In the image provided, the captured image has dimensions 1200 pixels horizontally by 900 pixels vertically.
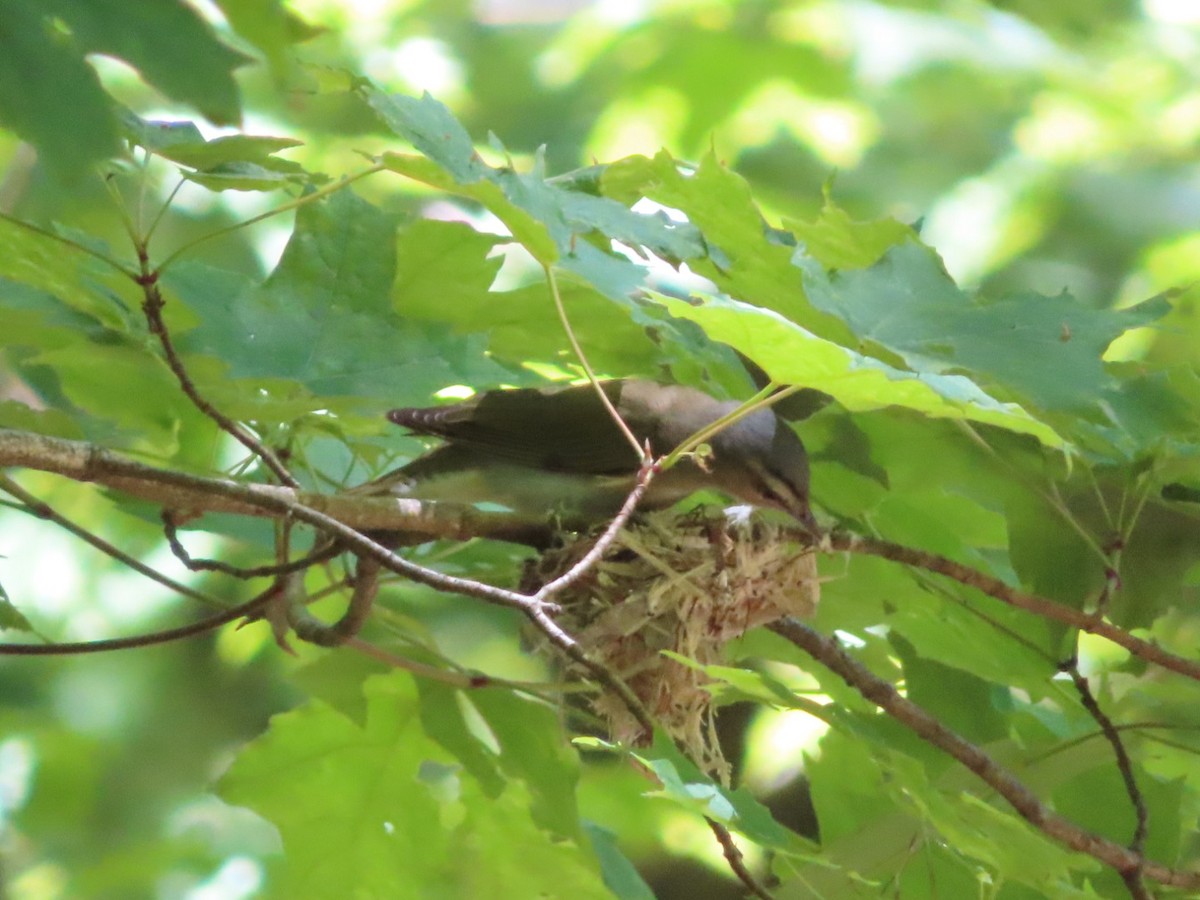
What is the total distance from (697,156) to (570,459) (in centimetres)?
245

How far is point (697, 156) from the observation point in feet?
16.2

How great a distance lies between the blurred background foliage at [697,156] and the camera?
470cm

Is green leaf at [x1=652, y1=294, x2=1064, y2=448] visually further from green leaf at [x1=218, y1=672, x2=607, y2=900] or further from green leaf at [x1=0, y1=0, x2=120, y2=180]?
green leaf at [x1=218, y1=672, x2=607, y2=900]

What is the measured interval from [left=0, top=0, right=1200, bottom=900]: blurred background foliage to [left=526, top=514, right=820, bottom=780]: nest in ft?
6.43

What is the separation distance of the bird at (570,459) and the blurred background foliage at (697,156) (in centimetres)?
152

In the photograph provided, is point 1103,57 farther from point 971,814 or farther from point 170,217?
point 971,814

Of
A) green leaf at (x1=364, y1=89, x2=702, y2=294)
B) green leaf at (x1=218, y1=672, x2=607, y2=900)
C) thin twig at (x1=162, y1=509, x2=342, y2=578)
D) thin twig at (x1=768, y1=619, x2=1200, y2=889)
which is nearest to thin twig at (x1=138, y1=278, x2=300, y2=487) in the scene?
thin twig at (x1=162, y1=509, x2=342, y2=578)

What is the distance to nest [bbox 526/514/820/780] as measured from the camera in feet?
7.38

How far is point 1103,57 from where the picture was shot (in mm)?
5238

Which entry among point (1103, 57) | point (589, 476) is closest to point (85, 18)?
point (589, 476)

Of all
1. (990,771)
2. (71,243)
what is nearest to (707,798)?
(990,771)

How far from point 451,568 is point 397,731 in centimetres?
32

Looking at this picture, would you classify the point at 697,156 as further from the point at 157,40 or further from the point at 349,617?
the point at 157,40

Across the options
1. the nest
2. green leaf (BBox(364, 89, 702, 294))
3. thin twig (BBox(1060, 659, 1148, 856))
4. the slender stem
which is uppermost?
the slender stem
